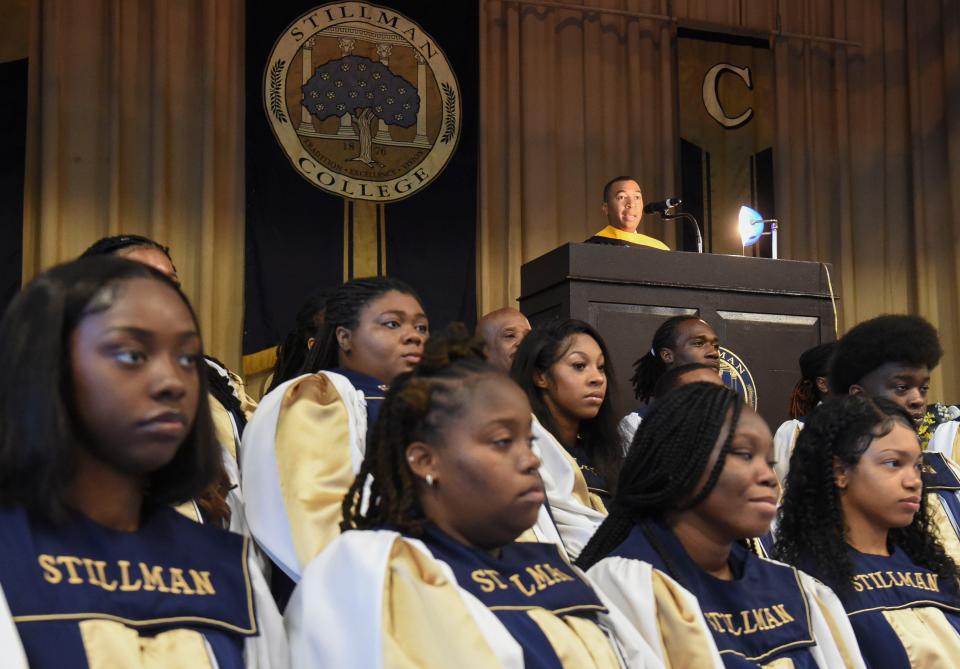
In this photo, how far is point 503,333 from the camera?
16.3 feet

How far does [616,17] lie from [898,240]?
283cm

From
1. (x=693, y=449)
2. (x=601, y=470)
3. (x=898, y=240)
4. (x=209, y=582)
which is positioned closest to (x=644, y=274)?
(x=601, y=470)

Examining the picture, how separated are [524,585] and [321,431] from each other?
44.6 inches

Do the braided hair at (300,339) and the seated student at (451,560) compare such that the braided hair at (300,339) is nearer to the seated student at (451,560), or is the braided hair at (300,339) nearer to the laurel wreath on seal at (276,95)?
the seated student at (451,560)

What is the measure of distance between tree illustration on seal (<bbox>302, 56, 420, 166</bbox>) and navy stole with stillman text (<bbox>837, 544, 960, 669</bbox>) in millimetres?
6073

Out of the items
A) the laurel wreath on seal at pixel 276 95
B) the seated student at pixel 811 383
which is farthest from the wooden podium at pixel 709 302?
the laurel wreath on seal at pixel 276 95

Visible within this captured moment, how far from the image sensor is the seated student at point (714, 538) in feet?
8.05

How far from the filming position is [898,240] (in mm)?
9758

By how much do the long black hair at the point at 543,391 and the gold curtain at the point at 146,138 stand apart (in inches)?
171

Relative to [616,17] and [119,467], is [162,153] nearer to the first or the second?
[616,17]

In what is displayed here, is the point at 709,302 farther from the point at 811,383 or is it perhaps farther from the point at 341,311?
the point at 341,311

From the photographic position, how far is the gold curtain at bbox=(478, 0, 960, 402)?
29.6 feet

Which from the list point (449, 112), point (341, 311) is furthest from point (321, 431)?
point (449, 112)

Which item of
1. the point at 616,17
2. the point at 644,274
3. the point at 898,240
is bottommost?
the point at 644,274
